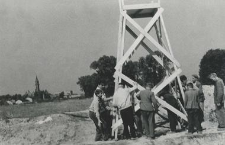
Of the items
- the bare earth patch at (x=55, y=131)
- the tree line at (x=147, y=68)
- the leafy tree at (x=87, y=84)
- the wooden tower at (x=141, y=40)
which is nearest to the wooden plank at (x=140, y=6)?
the wooden tower at (x=141, y=40)

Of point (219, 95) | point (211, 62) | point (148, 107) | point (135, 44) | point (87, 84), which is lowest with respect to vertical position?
point (148, 107)

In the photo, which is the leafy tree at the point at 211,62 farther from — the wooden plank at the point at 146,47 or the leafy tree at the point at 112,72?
the wooden plank at the point at 146,47

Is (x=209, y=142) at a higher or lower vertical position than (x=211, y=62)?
lower

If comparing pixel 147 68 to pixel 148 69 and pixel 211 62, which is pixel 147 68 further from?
pixel 211 62

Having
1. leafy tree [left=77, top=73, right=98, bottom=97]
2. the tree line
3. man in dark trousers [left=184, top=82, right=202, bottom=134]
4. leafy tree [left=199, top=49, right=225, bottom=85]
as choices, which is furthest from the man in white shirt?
leafy tree [left=77, top=73, right=98, bottom=97]

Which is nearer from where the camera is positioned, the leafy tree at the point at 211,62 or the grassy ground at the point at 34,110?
the grassy ground at the point at 34,110

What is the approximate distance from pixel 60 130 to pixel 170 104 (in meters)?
5.55

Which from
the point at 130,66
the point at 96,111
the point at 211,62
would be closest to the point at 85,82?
the point at 130,66

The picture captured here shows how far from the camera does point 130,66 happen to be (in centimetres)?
5134

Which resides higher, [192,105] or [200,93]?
[200,93]

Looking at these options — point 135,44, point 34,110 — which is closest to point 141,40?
point 135,44

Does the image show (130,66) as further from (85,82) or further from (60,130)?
(60,130)

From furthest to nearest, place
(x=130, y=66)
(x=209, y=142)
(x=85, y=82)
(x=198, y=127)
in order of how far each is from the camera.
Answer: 1. (x=85, y=82)
2. (x=130, y=66)
3. (x=198, y=127)
4. (x=209, y=142)

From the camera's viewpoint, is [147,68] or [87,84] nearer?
[147,68]
